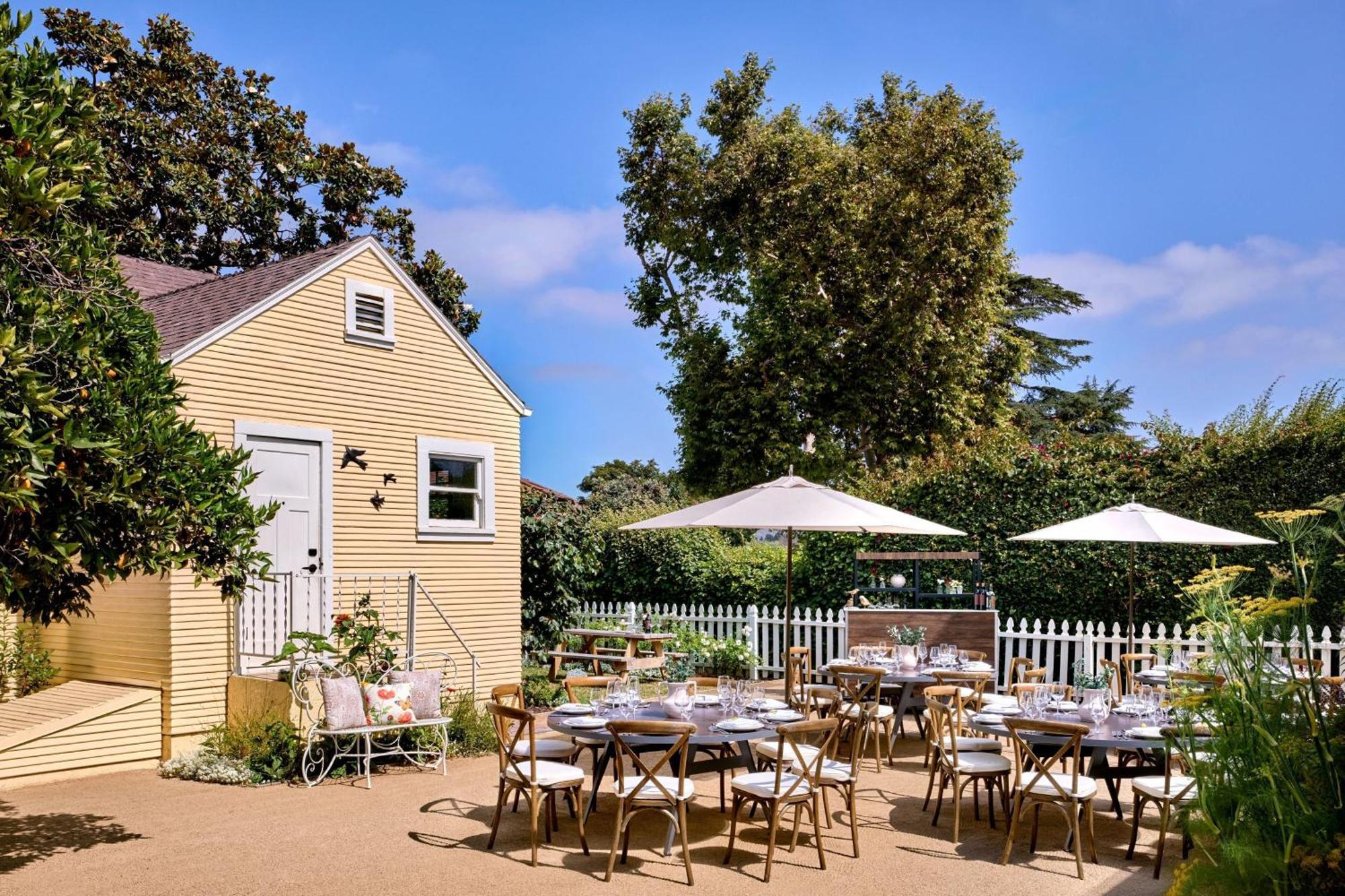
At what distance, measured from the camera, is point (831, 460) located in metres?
22.6

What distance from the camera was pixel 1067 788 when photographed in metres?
6.77

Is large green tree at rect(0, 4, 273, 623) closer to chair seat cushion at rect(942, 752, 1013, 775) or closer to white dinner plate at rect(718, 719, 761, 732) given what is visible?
white dinner plate at rect(718, 719, 761, 732)

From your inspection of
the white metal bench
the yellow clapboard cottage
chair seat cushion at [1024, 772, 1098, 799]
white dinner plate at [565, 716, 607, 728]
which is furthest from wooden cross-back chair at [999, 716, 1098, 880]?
the yellow clapboard cottage

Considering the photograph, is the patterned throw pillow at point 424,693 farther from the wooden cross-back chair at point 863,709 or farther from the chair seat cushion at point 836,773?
the chair seat cushion at point 836,773

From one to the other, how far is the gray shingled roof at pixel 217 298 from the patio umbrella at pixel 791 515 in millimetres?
5467

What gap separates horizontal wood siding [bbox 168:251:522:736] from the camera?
10.8 metres

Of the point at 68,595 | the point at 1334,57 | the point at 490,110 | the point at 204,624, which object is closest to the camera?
the point at 68,595

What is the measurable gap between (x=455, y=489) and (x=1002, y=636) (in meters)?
7.37

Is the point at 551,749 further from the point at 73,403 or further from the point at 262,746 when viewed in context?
the point at 73,403

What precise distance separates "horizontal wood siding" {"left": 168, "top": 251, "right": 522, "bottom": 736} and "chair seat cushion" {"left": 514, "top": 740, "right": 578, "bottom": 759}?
452cm

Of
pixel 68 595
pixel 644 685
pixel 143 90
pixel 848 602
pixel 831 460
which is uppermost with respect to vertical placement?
pixel 143 90

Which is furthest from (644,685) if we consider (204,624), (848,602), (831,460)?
(831,460)

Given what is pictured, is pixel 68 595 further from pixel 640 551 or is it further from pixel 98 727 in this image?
pixel 640 551

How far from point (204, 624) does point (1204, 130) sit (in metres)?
14.0
